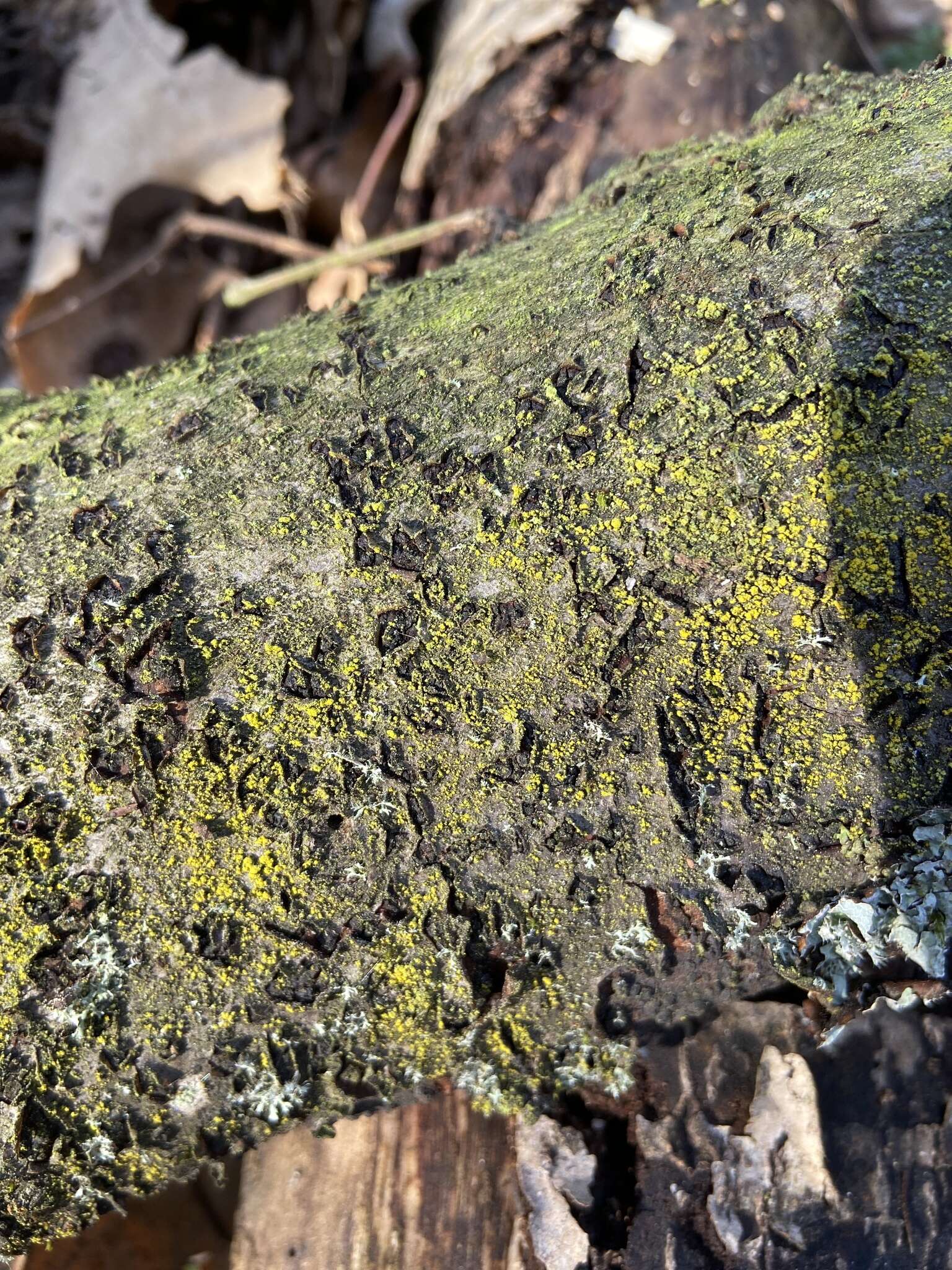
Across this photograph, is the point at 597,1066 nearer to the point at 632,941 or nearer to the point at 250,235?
the point at 632,941

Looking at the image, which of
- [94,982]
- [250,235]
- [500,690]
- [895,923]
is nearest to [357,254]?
[250,235]

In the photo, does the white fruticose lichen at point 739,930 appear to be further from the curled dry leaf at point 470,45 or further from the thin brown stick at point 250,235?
the thin brown stick at point 250,235

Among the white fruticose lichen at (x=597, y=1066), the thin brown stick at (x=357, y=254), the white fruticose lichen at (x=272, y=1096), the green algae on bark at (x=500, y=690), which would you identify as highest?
the thin brown stick at (x=357, y=254)

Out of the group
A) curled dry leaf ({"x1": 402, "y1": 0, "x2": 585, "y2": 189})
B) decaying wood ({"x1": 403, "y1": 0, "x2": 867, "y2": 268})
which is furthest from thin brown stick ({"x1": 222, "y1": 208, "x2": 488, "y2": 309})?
curled dry leaf ({"x1": 402, "y1": 0, "x2": 585, "y2": 189})

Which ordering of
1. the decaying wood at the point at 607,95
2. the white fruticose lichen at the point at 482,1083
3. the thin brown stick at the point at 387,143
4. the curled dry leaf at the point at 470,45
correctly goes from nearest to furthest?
the white fruticose lichen at the point at 482,1083, the decaying wood at the point at 607,95, the curled dry leaf at the point at 470,45, the thin brown stick at the point at 387,143

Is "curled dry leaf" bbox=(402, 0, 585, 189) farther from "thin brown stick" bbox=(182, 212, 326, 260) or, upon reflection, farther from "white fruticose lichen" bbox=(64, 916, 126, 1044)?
"white fruticose lichen" bbox=(64, 916, 126, 1044)

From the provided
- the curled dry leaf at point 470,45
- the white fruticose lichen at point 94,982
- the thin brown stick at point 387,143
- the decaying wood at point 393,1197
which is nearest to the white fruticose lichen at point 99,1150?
the white fruticose lichen at point 94,982
